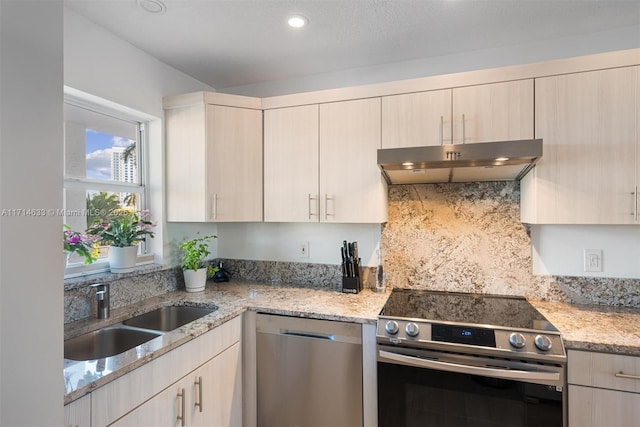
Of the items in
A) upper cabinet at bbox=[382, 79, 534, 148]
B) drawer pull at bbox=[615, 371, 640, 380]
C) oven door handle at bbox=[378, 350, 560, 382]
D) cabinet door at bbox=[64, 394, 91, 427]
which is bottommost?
oven door handle at bbox=[378, 350, 560, 382]

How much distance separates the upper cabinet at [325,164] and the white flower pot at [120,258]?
850mm

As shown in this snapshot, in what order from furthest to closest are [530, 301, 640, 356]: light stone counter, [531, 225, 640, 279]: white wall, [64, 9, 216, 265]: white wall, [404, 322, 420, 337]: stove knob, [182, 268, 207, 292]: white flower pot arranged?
1. [182, 268, 207, 292]: white flower pot
2. [531, 225, 640, 279]: white wall
3. [64, 9, 216, 265]: white wall
4. [404, 322, 420, 337]: stove knob
5. [530, 301, 640, 356]: light stone counter

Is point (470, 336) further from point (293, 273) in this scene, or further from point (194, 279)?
point (194, 279)

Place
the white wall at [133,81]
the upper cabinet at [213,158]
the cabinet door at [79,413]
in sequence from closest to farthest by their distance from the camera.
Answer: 1. the cabinet door at [79,413]
2. the white wall at [133,81]
3. the upper cabinet at [213,158]

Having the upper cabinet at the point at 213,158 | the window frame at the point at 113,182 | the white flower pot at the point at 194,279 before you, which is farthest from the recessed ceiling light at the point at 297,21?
the white flower pot at the point at 194,279

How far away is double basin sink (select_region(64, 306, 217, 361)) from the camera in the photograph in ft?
4.84

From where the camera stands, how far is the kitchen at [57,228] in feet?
2.19

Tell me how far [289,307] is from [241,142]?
114cm

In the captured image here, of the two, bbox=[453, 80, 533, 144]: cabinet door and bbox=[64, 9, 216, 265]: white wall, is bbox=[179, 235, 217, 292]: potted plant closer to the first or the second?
bbox=[64, 9, 216, 265]: white wall

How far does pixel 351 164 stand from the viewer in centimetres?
203

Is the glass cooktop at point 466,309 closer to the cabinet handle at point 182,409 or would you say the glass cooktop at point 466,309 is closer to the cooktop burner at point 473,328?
the cooktop burner at point 473,328

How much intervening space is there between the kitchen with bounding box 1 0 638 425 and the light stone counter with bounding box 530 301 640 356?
15 centimetres

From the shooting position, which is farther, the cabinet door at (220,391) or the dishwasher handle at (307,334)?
the dishwasher handle at (307,334)

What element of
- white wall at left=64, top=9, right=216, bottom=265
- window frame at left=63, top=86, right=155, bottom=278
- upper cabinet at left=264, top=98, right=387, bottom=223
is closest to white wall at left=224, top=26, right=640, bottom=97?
upper cabinet at left=264, top=98, right=387, bottom=223
